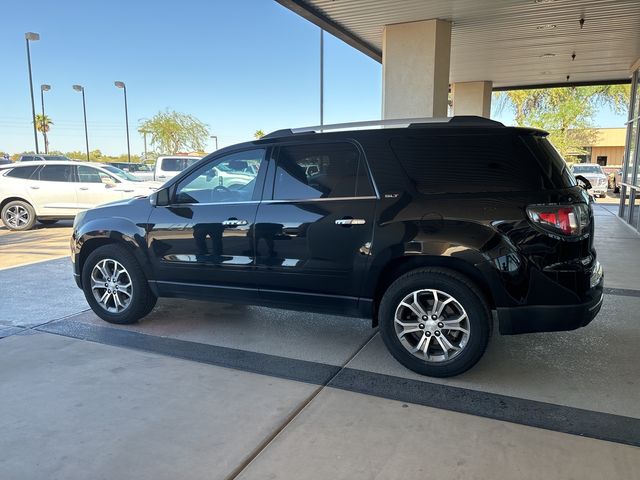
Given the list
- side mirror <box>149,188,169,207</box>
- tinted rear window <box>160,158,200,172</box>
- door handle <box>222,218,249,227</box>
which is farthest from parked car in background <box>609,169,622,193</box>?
side mirror <box>149,188,169,207</box>

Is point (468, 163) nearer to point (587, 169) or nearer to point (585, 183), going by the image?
point (585, 183)

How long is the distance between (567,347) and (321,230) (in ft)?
7.81

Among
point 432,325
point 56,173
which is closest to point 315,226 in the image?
point 432,325

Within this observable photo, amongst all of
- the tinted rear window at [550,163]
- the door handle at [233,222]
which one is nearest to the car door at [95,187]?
the door handle at [233,222]

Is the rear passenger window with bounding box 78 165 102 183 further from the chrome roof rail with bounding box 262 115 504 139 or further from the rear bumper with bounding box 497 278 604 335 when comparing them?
the rear bumper with bounding box 497 278 604 335

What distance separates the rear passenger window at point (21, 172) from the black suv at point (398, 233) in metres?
9.26

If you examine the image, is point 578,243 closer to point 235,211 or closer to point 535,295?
point 535,295

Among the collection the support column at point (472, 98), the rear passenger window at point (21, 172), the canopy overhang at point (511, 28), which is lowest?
the rear passenger window at point (21, 172)

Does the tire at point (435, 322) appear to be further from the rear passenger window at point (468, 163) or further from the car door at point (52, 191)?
the car door at point (52, 191)

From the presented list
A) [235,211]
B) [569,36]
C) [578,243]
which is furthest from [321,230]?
[569,36]

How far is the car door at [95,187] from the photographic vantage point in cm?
1237

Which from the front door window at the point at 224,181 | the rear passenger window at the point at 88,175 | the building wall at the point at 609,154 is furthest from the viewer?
the building wall at the point at 609,154

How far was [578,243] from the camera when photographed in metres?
3.46

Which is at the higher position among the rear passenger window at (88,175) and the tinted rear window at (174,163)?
the tinted rear window at (174,163)
